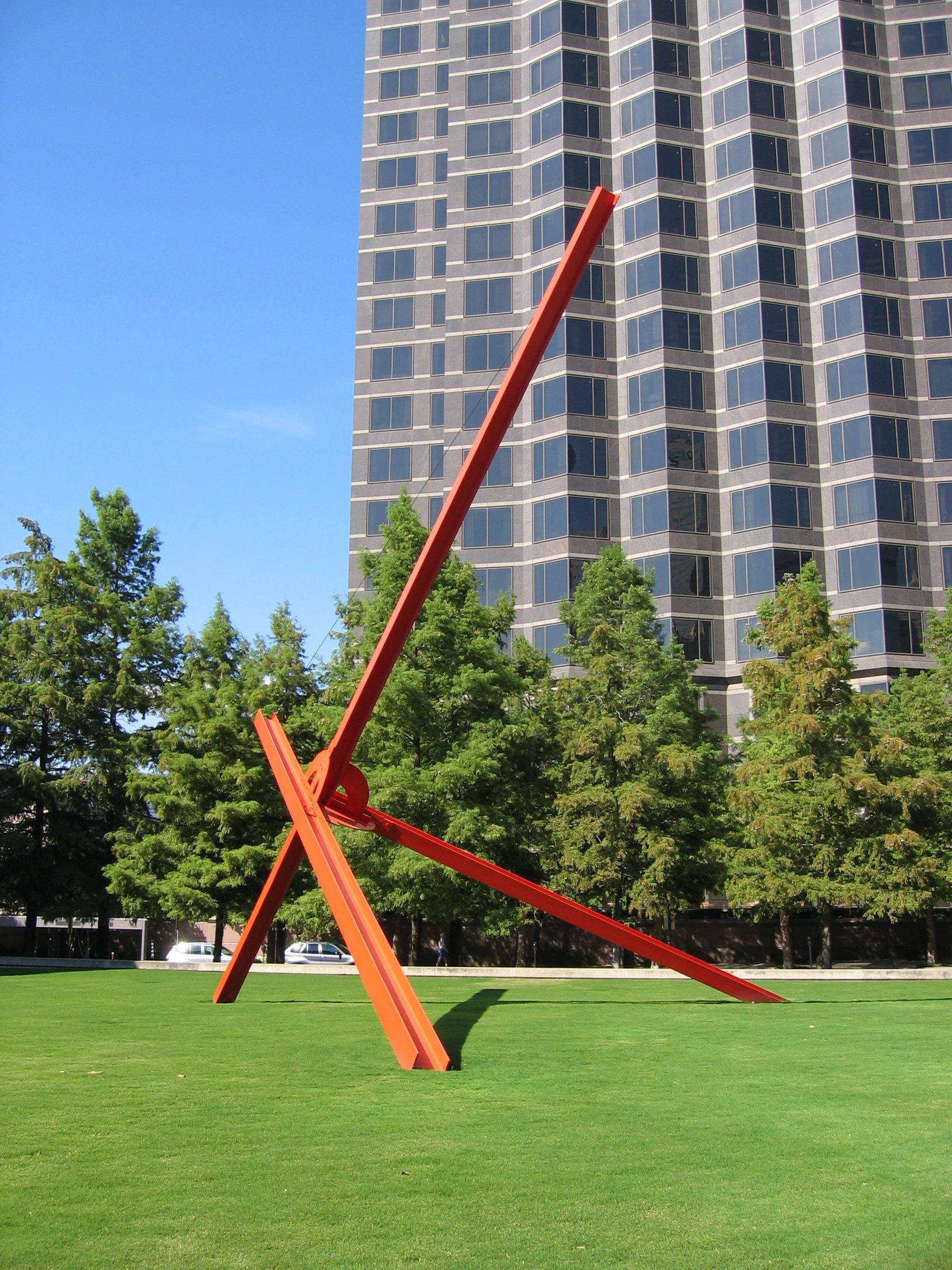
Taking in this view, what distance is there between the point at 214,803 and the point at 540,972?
10970 millimetres

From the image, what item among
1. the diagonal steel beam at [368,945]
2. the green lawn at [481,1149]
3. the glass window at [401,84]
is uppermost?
the glass window at [401,84]

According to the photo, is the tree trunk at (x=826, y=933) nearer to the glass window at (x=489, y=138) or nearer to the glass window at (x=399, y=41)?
the glass window at (x=489, y=138)

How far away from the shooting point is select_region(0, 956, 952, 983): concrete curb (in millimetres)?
26266

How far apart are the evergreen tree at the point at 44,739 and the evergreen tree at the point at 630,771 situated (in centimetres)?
1635

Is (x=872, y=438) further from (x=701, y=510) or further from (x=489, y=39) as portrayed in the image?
(x=489, y=39)

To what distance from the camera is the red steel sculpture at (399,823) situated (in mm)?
10945

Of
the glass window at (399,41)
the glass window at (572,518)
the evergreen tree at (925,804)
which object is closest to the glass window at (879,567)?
the glass window at (572,518)

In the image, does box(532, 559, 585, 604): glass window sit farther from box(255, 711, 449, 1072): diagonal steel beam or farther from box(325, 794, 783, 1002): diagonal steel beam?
box(255, 711, 449, 1072): diagonal steel beam

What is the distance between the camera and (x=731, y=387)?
52.8 metres

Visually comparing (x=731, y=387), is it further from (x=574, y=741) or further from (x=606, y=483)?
(x=574, y=741)

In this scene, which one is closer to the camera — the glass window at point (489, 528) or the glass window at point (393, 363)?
the glass window at point (489, 528)

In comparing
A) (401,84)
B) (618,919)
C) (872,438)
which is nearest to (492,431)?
(618,919)

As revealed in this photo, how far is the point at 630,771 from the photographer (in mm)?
33062

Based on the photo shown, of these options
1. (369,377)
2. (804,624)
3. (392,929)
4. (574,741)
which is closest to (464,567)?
(574,741)
